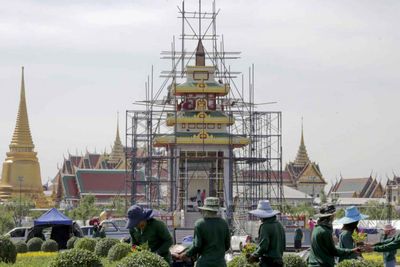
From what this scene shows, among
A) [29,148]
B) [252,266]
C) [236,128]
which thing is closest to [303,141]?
[29,148]

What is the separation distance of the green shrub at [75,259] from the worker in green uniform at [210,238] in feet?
11.7

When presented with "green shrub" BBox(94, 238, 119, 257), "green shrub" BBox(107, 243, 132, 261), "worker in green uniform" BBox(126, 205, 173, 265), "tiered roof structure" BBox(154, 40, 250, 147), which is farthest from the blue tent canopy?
"worker in green uniform" BBox(126, 205, 173, 265)

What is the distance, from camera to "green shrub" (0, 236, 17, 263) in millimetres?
23266

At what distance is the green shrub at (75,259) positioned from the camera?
601 inches

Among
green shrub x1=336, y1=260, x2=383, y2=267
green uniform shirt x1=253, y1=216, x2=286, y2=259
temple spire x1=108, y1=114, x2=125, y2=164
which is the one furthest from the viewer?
temple spire x1=108, y1=114, x2=125, y2=164

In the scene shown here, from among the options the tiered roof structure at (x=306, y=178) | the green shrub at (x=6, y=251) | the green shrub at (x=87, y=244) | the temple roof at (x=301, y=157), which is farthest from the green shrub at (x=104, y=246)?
the temple roof at (x=301, y=157)

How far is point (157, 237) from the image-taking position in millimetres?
13039

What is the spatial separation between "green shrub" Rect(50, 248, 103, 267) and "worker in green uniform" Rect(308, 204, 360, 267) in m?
4.31

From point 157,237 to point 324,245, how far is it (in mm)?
2166

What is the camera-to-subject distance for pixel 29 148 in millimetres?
122750

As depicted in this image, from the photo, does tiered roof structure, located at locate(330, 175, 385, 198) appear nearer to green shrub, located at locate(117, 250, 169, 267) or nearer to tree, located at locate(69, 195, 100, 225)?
tree, located at locate(69, 195, 100, 225)

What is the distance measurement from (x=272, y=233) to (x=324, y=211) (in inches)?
46.4

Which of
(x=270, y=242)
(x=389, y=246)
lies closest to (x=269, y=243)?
(x=270, y=242)

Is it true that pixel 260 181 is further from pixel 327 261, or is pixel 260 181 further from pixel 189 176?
pixel 327 261
